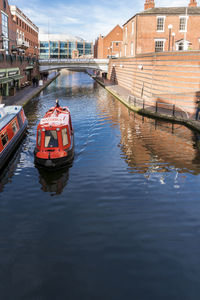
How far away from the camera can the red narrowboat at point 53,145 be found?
1345 centimetres

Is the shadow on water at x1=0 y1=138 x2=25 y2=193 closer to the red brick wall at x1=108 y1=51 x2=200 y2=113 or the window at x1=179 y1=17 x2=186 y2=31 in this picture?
the red brick wall at x1=108 y1=51 x2=200 y2=113

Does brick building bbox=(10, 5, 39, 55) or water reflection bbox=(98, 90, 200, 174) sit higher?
brick building bbox=(10, 5, 39, 55)

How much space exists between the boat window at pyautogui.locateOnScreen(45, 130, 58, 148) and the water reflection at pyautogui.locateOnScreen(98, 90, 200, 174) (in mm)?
4068

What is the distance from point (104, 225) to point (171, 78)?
20596 millimetres

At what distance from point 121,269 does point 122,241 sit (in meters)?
1.17

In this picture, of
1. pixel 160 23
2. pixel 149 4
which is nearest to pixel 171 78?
pixel 160 23

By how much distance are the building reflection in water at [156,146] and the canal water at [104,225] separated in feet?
0.33

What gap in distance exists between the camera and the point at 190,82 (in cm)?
2422

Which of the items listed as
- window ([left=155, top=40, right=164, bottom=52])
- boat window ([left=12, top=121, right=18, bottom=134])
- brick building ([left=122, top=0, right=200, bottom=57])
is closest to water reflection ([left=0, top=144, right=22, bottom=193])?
boat window ([left=12, top=121, right=18, bottom=134])

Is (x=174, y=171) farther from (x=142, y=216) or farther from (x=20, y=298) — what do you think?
(x=20, y=298)

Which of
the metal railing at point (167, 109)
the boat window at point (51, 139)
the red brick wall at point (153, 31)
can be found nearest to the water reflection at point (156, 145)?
the metal railing at point (167, 109)

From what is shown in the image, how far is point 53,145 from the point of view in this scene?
14.1 m

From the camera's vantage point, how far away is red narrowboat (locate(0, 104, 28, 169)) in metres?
14.9

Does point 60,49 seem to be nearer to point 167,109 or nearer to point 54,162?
point 167,109
